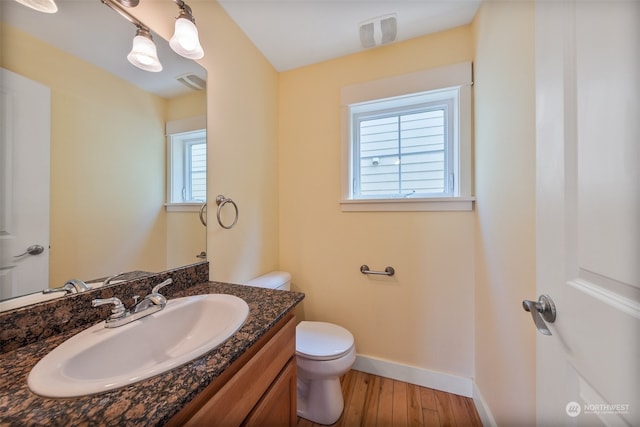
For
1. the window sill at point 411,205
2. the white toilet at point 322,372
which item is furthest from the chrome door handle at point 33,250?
the window sill at point 411,205

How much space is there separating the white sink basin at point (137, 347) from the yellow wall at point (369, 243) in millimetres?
933

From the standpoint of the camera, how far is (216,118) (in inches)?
48.5

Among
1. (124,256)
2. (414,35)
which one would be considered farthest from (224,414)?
(414,35)

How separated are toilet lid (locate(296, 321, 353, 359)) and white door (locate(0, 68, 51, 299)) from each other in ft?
3.58

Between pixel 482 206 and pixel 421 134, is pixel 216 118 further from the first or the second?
pixel 482 206

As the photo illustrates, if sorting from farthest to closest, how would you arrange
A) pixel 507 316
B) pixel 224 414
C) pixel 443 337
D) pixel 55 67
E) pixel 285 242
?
pixel 285 242 → pixel 443 337 → pixel 507 316 → pixel 55 67 → pixel 224 414

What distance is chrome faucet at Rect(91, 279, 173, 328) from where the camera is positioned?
65cm

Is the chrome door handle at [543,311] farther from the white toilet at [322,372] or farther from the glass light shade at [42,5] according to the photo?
the glass light shade at [42,5]

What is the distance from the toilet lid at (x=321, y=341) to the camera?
121 cm

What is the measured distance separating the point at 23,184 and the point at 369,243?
154cm

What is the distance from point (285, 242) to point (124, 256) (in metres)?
1.08

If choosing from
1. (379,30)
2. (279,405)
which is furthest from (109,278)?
(379,30)

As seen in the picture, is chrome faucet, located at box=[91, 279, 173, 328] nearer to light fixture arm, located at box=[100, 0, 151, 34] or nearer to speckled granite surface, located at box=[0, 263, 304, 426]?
speckled granite surface, located at box=[0, 263, 304, 426]

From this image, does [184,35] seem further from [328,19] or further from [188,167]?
[328,19]
